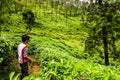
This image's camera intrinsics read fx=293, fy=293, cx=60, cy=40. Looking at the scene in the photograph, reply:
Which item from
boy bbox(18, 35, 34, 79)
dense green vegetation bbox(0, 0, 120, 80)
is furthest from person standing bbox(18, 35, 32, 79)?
dense green vegetation bbox(0, 0, 120, 80)

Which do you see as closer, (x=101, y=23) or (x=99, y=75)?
(x=99, y=75)

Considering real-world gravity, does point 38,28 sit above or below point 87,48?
below

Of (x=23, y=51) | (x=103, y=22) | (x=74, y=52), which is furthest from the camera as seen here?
(x=74, y=52)

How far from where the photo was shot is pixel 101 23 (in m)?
29.3

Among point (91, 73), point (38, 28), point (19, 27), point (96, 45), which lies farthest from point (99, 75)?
point (38, 28)

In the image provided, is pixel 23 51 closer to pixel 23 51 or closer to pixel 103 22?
pixel 23 51

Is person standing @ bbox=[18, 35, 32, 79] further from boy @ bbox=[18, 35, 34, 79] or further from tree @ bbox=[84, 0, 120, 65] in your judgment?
tree @ bbox=[84, 0, 120, 65]

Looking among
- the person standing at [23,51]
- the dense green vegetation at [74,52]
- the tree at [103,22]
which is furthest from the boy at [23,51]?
the tree at [103,22]

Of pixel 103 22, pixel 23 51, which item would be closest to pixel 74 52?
pixel 103 22

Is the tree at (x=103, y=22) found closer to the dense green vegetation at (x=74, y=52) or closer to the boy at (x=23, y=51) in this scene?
the dense green vegetation at (x=74, y=52)

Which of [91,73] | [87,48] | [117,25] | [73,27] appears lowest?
[73,27]

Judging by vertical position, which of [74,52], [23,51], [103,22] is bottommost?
[74,52]

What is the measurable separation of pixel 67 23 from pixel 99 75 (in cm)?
12363

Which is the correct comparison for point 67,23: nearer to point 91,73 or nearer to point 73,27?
point 73,27
